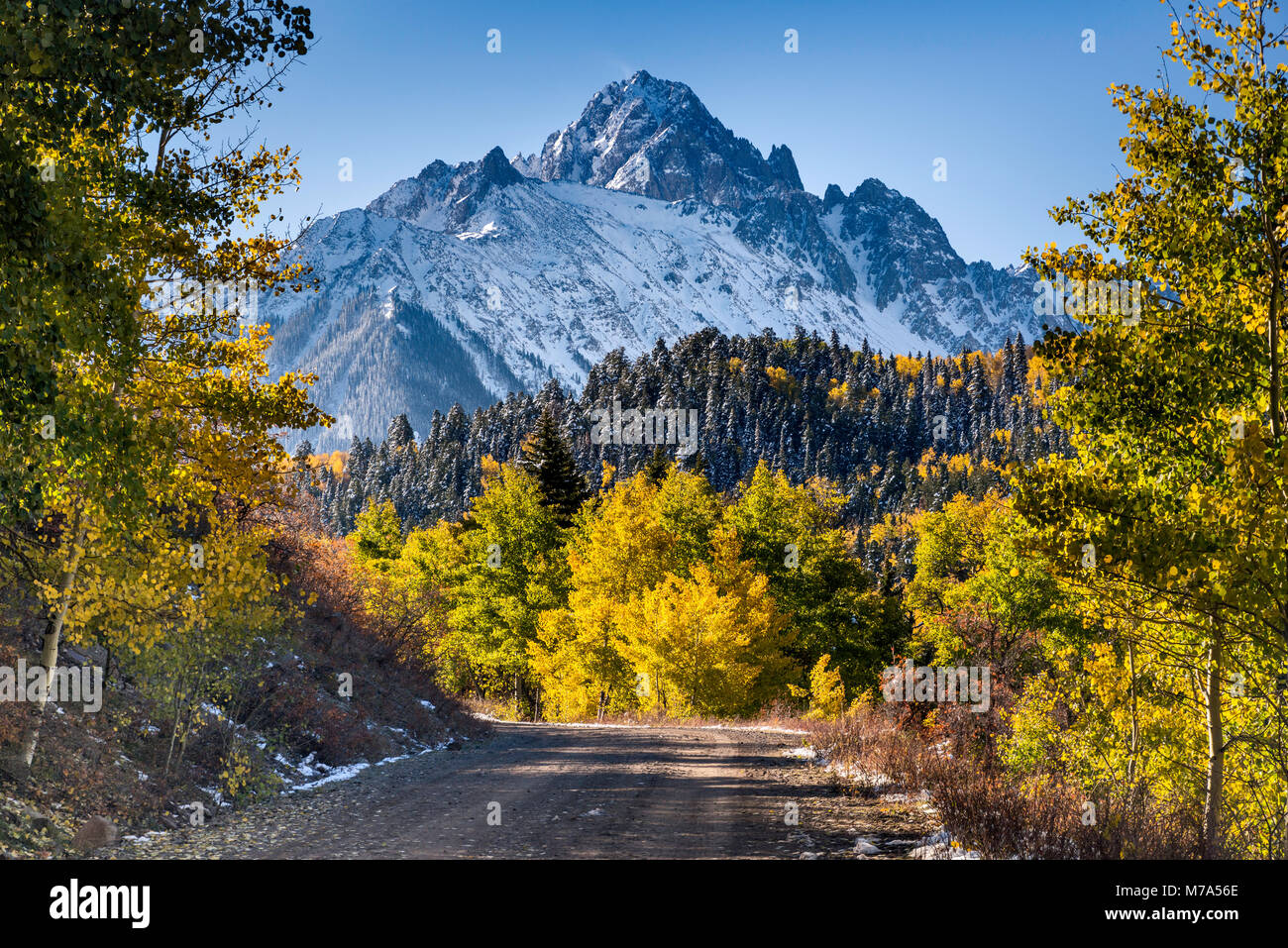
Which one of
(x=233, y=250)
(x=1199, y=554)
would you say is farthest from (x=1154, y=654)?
(x=233, y=250)

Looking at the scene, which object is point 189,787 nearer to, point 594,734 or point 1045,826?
point 1045,826

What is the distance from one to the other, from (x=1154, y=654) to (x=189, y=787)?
1370cm

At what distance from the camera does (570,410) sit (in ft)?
633
